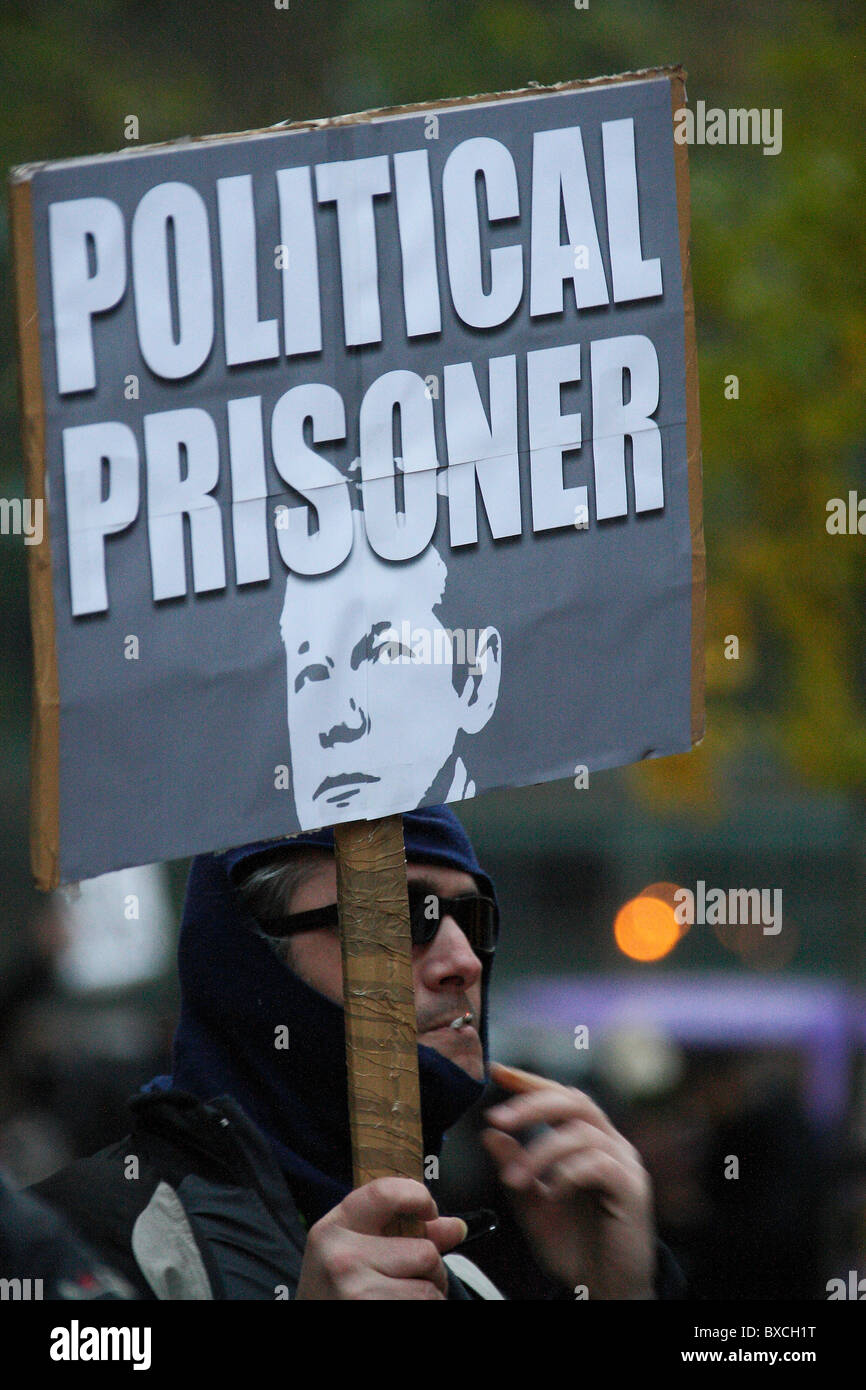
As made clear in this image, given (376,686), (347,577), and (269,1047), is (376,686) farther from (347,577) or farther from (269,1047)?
(269,1047)

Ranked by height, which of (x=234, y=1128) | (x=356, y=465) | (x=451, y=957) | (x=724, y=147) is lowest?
(x=234, y=1128)

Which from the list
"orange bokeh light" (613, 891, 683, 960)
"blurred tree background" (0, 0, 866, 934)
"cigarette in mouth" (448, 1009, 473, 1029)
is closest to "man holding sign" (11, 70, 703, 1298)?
"cigarette in mouth" (448, 1009, 473, 1029)

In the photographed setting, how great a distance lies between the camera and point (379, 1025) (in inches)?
97.7

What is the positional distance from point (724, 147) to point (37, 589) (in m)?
5.99

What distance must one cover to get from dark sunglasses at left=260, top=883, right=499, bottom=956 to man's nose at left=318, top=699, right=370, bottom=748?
341 millimetres

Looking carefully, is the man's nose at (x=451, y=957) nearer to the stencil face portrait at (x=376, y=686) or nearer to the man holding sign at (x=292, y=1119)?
the man holding sign at (x=292, y=1119)

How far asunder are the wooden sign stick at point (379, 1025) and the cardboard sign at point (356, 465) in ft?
0.40

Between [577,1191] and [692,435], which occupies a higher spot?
[692,435]

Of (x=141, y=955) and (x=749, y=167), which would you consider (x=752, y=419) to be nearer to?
(x=749, y=167)

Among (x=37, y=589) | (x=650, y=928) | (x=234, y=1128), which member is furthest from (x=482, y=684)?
(x=650, y=928)

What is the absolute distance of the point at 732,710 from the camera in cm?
934

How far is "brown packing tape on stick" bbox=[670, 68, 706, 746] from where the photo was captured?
8.86ft

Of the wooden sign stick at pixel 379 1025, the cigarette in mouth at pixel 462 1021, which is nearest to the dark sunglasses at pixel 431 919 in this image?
the cigarette in mouth at pixel 462 1021

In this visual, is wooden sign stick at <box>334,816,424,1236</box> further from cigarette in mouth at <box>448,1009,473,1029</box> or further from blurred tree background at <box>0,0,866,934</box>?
blurred tree background at <box>0,0,866,934</box>
